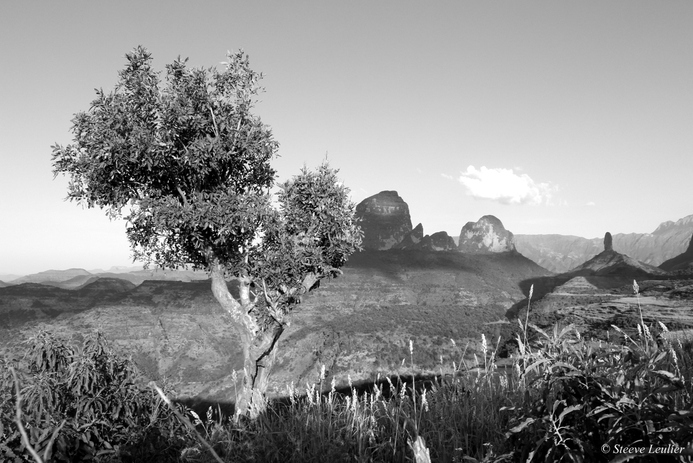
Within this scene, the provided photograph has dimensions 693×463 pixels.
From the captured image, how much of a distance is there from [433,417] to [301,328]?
9328 centimetres

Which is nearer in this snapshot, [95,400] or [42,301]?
[95,400]

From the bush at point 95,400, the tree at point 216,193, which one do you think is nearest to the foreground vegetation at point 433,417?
the bush at point 95,400

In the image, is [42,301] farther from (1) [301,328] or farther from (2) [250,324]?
(2) [250,324]

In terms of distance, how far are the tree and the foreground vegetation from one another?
32.4ft

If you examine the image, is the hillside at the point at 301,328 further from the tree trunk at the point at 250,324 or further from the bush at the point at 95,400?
the bush at the point at 95,400

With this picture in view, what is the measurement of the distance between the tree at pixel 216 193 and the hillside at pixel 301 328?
1167 inches

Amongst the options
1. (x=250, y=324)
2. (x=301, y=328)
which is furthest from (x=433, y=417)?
(x=301, y=328)

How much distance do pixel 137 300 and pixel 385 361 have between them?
74.1 metres

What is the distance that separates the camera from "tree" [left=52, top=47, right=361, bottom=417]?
1575cm

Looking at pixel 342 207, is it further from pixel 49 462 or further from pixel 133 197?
pixel 49 462

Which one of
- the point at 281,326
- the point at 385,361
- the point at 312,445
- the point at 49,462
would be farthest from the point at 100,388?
the point at 385,361

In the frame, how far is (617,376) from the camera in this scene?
316 centimetres

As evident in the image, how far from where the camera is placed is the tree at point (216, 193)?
51.7 ft

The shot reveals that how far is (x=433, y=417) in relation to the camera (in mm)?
5730
